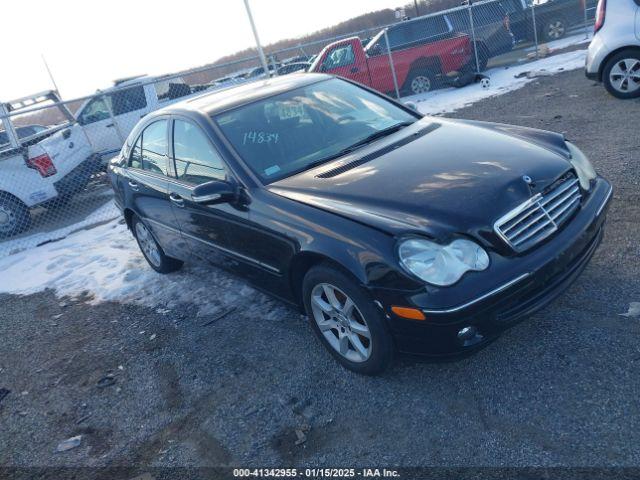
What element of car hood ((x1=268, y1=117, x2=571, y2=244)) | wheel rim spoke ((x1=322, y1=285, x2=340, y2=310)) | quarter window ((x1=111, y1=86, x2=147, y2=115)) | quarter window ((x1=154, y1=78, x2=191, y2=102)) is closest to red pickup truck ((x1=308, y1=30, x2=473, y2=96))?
quarter window ((x1=154, y1=78, x2=191, y2=102))

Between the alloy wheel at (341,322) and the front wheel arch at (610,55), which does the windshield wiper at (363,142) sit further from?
the front wheel arch at (610,55)

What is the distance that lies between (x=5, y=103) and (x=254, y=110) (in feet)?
25.9

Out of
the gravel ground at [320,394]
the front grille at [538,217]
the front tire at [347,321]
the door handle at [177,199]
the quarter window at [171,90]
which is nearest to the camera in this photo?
the gravel ground at [320,394]

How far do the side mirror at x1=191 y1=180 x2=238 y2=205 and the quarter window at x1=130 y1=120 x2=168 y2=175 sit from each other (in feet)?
4.08

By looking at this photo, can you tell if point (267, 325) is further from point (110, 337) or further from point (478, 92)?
point (478, 92)

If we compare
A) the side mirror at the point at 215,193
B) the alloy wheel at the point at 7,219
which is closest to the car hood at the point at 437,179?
the side mirror at the point at 215,193

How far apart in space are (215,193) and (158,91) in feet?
32.6

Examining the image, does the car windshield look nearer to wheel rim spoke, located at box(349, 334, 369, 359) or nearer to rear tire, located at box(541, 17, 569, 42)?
wheel rim spoke, located at box(349, 334, 369, 359)

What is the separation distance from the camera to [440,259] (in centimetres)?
252

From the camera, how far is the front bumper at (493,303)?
248 centimetres

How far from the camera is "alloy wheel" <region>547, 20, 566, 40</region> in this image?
51.3ft

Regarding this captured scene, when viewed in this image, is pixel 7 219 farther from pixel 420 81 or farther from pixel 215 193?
pixel 420 81

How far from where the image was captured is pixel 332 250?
277 cm

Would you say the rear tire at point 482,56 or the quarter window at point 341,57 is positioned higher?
the quarter window at point 341,57
